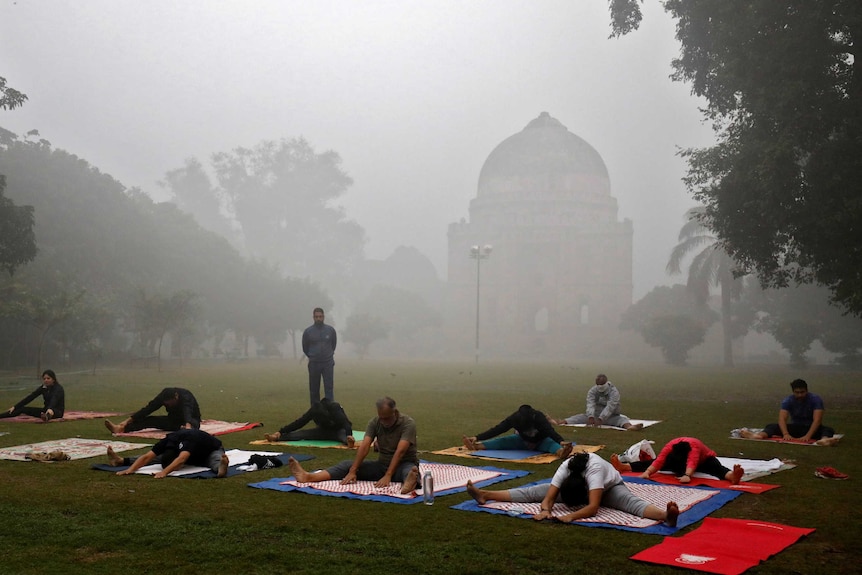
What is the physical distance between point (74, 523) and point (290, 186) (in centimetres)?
7286

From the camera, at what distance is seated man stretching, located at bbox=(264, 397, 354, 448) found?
10.8m

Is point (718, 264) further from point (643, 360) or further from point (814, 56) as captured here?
point (814, 56)

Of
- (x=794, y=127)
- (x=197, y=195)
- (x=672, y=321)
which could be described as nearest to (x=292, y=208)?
(x=197, y=195)

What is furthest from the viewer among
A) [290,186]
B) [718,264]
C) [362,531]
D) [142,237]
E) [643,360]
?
[290,186]

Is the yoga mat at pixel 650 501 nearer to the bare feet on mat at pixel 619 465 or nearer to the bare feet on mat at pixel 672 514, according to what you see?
the bare feet on mat at pixel 672 514

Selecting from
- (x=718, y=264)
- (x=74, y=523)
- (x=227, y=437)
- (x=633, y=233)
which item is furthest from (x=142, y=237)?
(x=633, y=233)

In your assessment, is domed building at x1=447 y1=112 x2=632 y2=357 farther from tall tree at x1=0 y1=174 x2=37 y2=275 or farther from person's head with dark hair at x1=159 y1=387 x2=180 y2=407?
person's head with dark hair at x1=159 y1=387 x2=180 y2=407

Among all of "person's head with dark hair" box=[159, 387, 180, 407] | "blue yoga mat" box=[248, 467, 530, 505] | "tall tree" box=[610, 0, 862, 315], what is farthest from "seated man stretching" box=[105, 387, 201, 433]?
"tall tree" box=[610, 0, 862, 315]

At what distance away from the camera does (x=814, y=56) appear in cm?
1605

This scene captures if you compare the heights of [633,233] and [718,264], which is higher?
[633,233]

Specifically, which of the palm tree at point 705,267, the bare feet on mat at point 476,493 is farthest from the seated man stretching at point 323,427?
the palm tree at point 705,267

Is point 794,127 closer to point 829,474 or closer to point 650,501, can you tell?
point 829,474

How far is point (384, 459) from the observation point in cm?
797

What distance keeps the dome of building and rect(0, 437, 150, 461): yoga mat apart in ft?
200
